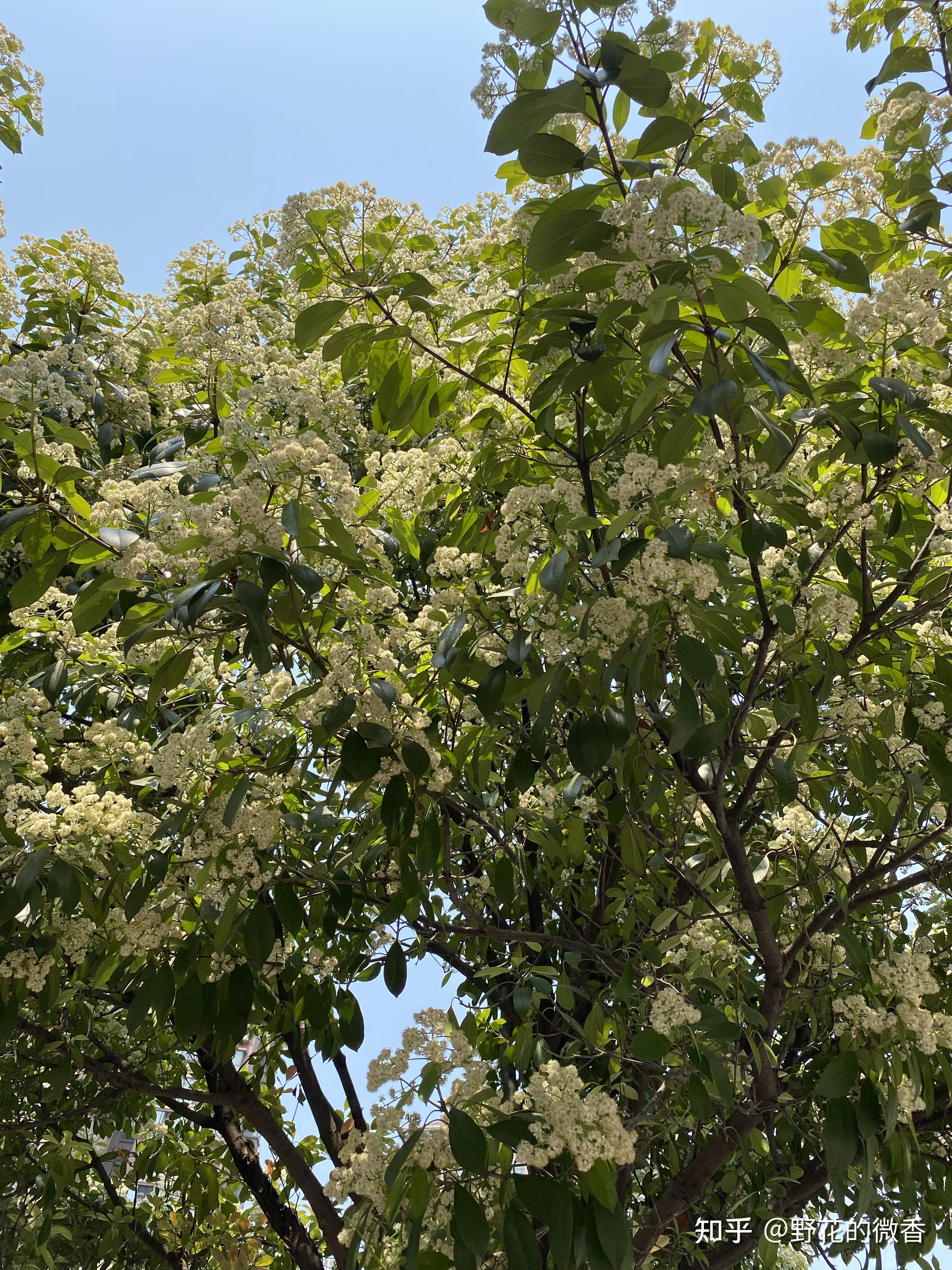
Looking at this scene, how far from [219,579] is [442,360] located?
88 cm

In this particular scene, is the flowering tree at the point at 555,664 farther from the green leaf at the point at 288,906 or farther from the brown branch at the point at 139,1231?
→ the brown branch at the point at 139,1231

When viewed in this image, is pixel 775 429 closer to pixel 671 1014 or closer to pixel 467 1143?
pixel 671 1014

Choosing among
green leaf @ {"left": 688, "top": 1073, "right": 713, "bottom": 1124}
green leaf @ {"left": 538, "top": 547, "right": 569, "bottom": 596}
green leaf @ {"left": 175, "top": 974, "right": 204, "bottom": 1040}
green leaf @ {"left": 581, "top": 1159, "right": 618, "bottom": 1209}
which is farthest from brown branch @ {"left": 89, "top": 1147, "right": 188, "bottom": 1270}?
green leaf @ {"left": 538, "top": 547, "right": 569, "bottom": 596}

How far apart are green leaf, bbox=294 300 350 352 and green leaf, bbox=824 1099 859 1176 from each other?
2.35m

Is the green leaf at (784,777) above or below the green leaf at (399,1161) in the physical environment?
above

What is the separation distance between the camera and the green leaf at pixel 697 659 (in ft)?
6.72

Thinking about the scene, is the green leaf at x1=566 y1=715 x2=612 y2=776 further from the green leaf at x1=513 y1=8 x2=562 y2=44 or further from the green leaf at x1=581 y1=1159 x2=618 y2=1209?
the green leaf at x1=513 y1=8 x2=562 y2=44

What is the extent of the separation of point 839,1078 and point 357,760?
4.80 feet

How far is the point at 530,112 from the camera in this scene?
6.37 ft

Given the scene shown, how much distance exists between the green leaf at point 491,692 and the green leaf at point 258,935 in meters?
0.87

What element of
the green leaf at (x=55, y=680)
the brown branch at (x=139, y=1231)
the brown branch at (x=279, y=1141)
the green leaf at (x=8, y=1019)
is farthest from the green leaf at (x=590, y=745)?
the brown branch at (x=139, y=1231)

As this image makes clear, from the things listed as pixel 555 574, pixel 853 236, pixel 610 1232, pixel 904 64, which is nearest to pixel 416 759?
pixel 555 574

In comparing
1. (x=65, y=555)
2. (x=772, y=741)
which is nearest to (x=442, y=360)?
(x=65, y=555)

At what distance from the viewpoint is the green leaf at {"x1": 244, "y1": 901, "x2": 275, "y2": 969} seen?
262 cm
